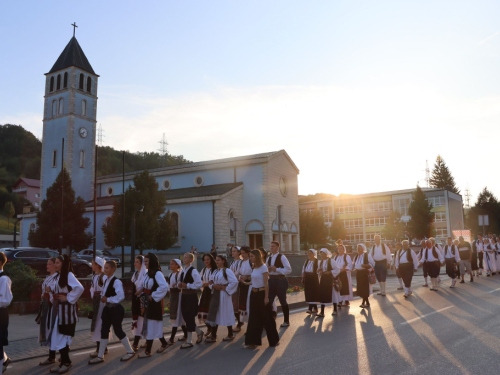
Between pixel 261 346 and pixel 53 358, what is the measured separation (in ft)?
11.6

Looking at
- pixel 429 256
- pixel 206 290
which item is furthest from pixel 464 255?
pixel 206 290

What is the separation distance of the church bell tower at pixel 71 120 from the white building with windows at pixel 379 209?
3823 centimetres

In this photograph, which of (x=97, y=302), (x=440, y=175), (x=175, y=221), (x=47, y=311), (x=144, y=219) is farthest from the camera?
(x=440, y=175)

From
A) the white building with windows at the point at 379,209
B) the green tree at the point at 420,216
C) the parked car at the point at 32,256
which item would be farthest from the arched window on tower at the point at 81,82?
the green tree at the point at 420,216

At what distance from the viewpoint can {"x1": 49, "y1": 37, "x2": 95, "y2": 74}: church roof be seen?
46.6 meters

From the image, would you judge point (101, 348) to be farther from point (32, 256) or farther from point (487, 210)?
point (487, 210)

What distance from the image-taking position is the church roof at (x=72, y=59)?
46594 mm

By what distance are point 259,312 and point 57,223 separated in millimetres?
32261

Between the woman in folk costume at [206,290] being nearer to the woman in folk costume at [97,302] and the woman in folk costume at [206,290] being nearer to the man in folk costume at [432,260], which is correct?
the woman in folk costume at [97,302]

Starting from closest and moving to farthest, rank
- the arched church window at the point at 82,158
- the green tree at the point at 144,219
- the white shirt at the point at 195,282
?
1. the white shirt at the point at 195,282
2. the green tree at the point at 144,219
3. the arched church window at the point at 82,158

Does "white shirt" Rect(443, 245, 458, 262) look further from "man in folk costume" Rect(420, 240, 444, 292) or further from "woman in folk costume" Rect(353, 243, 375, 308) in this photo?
"woman in folk costume" Rect(353, 243, 375, 308)

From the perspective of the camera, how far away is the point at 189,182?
142 feet

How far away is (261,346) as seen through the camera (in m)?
7.96

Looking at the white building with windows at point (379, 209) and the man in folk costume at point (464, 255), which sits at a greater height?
the white building with windows at point (379, 209)
